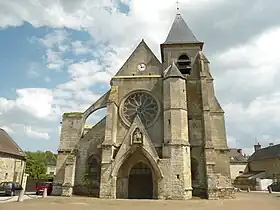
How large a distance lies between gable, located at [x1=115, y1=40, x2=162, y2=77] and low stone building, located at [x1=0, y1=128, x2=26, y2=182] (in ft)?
53.1

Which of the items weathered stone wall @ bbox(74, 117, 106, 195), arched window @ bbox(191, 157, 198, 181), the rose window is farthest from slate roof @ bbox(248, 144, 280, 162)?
weathered stone wall @ bbox(74, 117, 106, 195)

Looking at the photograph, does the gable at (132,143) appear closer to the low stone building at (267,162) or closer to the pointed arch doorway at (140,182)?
the pointed arch doorway at (140,182)

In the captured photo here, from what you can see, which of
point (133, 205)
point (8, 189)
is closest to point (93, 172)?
point (8, 189)

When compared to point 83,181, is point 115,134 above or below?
above

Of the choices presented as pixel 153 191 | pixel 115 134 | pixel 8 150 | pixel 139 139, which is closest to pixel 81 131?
pixel 115 134

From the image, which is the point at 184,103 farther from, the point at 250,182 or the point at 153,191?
the point at 250,182

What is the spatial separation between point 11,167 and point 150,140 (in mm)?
19258

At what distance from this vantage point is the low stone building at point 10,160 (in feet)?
101

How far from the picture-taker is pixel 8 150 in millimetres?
32312

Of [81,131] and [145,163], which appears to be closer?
[145,163]

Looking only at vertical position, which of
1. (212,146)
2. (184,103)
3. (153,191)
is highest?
(184,103)

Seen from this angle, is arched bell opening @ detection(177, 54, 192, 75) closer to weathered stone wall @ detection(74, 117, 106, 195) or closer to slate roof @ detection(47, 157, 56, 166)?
weathered stone wall @ detection(74, 117, 106, 195)

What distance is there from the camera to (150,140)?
896 inches

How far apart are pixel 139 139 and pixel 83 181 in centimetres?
658
